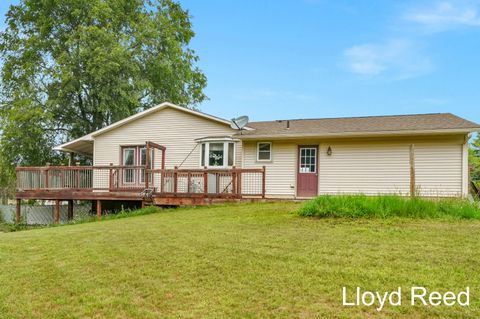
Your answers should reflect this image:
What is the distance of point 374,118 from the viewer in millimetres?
15625

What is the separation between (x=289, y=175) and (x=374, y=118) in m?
4.50

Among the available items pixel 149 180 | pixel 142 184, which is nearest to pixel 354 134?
pixel 149 180

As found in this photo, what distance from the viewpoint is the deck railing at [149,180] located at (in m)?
13.2

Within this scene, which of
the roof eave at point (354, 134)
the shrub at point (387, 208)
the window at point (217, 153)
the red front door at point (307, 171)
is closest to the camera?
the shrub at point (387, 208)

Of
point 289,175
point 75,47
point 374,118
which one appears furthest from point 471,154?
point 75,47

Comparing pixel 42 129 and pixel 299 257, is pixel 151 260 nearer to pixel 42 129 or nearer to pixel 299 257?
pixel 299 257

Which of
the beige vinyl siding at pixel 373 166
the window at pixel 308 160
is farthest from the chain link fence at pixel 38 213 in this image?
the window at pixel 308 160

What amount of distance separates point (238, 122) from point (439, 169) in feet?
23.6

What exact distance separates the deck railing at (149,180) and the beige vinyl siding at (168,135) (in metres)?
0.91

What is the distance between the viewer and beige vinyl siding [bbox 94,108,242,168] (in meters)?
15.6

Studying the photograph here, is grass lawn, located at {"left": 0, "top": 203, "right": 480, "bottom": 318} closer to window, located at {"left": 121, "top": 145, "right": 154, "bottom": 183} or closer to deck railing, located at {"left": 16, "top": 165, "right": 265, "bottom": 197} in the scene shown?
deck railing, located at {"left": 16, "top": 165, "right": 265, "bottom": 197}

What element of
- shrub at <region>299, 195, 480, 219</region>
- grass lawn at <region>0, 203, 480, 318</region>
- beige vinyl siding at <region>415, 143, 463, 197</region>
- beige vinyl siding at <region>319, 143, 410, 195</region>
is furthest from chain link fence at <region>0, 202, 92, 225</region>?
beige vinyl siding at <region>415, 143, 463, 197</region>

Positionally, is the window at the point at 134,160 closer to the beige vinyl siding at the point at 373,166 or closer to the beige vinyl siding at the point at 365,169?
the beige vinyl siding at the point at 373,166

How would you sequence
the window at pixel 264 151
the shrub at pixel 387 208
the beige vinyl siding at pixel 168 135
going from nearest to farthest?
the shrub at pixel 387 208 < the window at pixel 264 151 < the beige vinyl siding at pixel 168 135
